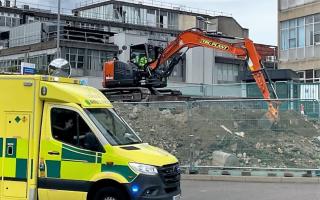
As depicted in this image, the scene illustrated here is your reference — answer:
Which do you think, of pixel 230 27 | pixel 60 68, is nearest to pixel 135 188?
pixel 60 68

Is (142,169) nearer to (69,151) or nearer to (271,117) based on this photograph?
(69,151)

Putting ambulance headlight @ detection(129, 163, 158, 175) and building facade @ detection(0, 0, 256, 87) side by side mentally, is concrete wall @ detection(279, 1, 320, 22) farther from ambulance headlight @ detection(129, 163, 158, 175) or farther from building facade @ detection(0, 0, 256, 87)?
ambulance headlight @ detection(129, 163, 158, 175)

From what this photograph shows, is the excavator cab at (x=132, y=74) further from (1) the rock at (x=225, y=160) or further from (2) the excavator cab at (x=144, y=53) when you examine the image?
(1) the rock at (x=225, y=160)

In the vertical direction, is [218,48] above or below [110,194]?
above

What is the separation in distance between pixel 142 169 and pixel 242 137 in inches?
263

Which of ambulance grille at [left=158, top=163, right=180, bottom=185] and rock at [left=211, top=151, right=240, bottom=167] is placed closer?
ambulance grille at [left=158, top=163, right=180, bottom=185]

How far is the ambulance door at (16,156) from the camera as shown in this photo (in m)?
10.1

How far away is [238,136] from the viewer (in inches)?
611

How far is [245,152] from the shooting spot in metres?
15.5

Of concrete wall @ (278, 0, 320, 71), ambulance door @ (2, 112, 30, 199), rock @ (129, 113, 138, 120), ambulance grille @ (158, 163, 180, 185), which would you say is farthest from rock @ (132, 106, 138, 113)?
concrete wall @ (278, 0, 320, 71)

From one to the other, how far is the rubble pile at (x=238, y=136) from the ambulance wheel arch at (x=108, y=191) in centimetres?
669

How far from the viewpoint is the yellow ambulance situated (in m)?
9.41

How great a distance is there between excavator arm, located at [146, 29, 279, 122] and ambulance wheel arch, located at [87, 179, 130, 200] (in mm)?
13772

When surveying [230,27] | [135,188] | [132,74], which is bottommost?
[135,188]
